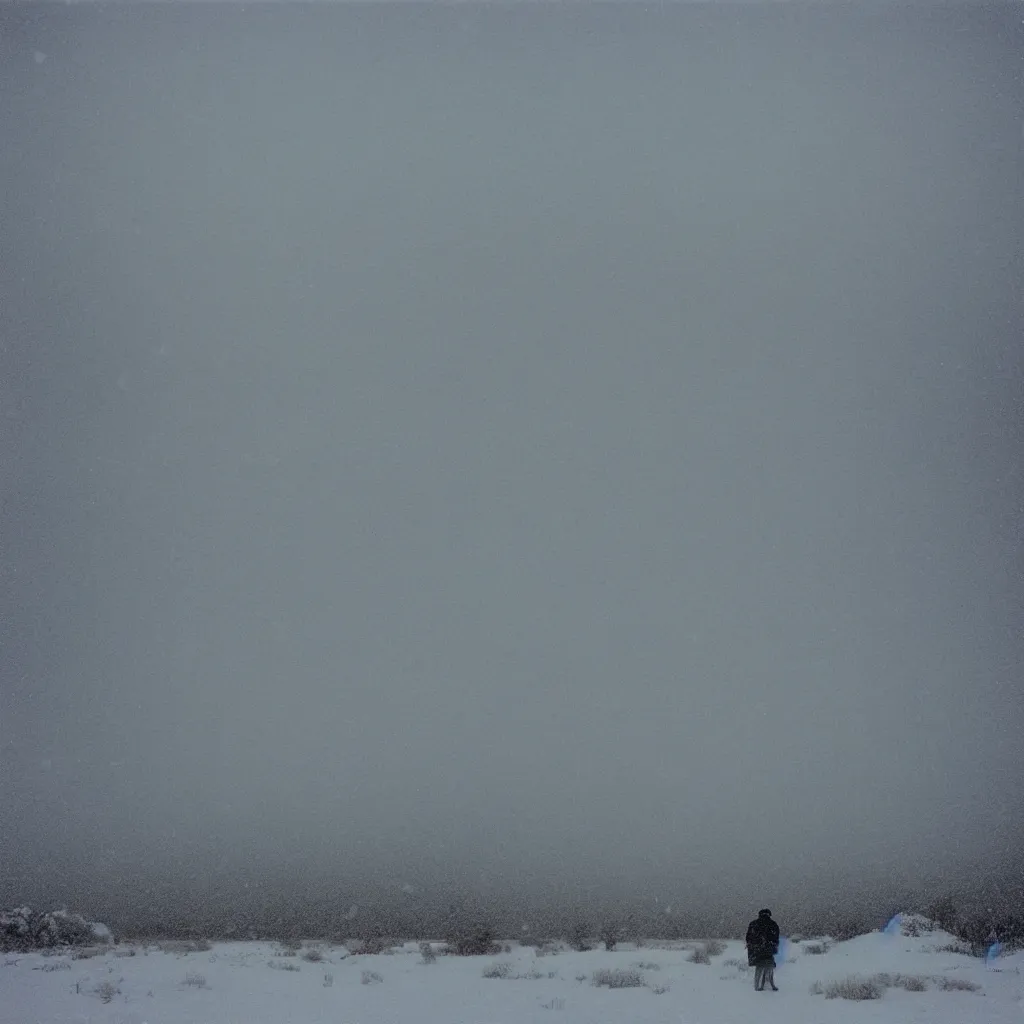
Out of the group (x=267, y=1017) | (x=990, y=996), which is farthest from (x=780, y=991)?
(x=267, y=1017)

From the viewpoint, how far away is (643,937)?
81.4ft

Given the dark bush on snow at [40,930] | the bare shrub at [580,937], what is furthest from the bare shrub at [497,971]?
the dark bush on snow at [40,930]

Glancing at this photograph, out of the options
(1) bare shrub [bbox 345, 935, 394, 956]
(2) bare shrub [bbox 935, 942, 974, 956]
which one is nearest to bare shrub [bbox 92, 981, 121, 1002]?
(1) bare shrub [bbox 345, 935, 394, 956]

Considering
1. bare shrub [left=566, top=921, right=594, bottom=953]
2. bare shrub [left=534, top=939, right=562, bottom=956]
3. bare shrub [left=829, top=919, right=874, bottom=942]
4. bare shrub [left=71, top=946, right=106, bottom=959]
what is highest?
bare shrub [left=71, top=946, right=106, bottom=959]

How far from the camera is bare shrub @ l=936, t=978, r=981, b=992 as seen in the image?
45.3ft

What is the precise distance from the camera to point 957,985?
13984 mm

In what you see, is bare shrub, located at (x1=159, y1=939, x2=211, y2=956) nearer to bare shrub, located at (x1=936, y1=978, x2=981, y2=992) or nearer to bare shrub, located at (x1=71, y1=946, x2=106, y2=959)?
bare shrub, located at (x1=71, y1=946, x2=106, y2=959)

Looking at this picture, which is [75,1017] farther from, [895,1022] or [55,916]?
[55,916]

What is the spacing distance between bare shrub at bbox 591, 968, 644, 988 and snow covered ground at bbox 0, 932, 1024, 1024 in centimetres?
18

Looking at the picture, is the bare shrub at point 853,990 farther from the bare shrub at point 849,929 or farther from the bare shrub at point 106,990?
the bare shrub at point 106,990

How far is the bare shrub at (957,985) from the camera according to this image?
13797mm

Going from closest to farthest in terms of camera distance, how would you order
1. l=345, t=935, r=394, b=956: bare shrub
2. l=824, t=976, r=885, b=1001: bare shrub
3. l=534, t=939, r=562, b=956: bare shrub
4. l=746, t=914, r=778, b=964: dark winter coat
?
1. l=824, t=976, r=885, b=1001: bare shrub
2. l=746, t=914, r=778, b=964: dark winter coat
3. l=534, t=939, r=562, b=956: bare shrub
4. l=345, t=935, r=394, b=956: bare shrub

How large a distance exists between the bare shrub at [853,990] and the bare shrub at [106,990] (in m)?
10.7

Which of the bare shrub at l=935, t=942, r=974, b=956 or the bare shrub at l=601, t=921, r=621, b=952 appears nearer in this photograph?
the bare shrub at l=935, t=942, r=974, b=956
